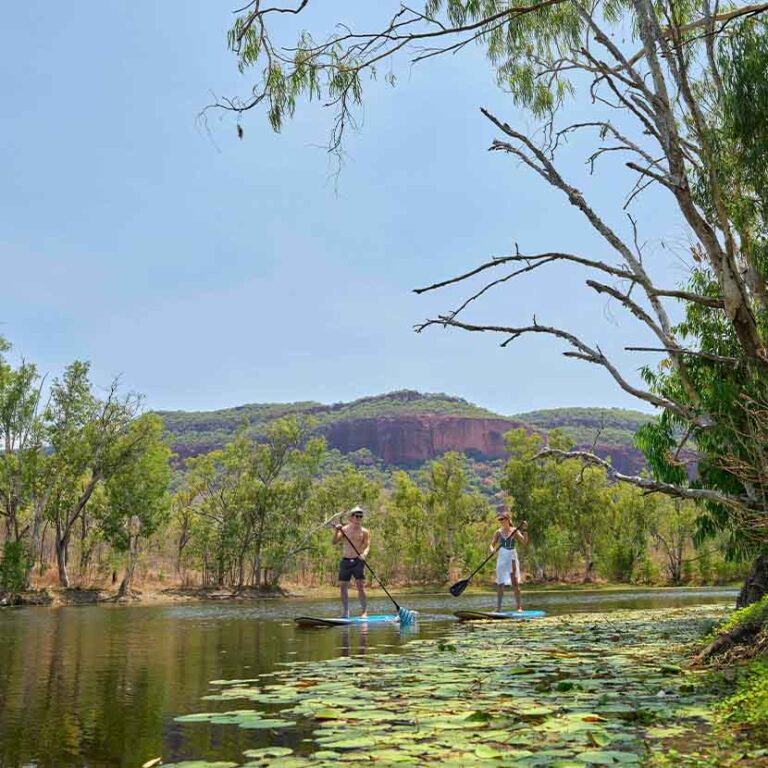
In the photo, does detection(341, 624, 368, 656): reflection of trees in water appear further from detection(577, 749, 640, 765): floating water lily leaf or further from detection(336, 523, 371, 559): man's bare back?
detection(577, 749, 640, 765): floating water lily leaf

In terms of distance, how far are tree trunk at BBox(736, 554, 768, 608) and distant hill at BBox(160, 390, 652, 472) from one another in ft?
344

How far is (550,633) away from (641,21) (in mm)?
7018

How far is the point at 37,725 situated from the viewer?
173 inches

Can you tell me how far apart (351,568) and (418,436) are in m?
123

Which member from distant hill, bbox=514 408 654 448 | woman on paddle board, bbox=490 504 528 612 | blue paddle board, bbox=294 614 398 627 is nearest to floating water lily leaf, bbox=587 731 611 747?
blue paddle board, bbox=294 614 398 627

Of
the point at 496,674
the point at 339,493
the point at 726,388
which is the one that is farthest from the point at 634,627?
the point at 339,493

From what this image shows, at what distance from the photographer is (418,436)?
136375mm

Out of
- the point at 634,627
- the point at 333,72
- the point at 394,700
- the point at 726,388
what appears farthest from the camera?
the point at 634,627

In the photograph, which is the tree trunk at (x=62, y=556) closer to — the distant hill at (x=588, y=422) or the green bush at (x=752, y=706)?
the green bush at (x=752, y=706)

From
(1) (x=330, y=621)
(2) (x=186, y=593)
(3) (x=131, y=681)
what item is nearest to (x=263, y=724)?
(3) (x=131, y=681)

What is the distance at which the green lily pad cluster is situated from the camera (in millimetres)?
3496

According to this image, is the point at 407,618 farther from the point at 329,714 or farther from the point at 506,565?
the point at 329,714

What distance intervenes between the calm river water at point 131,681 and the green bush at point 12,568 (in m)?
15.7

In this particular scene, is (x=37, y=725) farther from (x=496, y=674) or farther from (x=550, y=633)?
(x=550, y=633)
